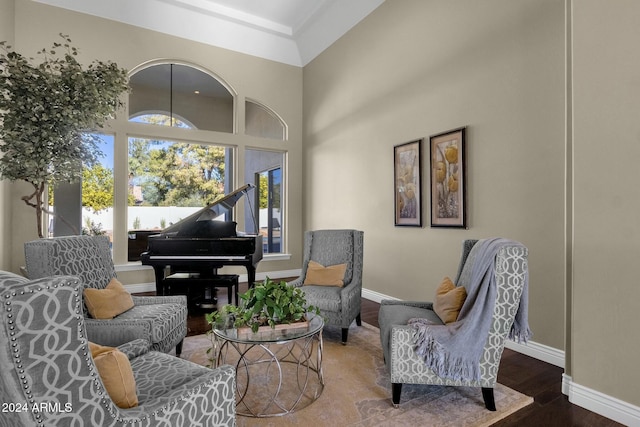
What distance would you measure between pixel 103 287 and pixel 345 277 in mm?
2209

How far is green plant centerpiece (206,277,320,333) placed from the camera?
2.22 m

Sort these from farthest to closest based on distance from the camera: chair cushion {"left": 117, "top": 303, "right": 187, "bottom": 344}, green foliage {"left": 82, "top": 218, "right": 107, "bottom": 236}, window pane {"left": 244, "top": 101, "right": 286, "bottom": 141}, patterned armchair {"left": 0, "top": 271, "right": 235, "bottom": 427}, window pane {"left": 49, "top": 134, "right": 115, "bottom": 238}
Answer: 1. window pane {"left": 244, "top": 101, "right": 286, "bottom": 141}
2. green foliage {"left": 82, "top": 218, "right": 107, "bottom": 236}
3. window pane {"left": 49, "top": 134, "right": 115, "bottom": 238}
4. chair cushion {"left": 117, "top": 303, "right": 187, "bottom": 344}
5. patterned armchair {"left": 0, "top": 271, "right": 235, "bottom": 427}

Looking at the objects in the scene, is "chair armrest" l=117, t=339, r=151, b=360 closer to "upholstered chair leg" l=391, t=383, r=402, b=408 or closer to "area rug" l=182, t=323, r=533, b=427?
"area rug" l=182, t=323, r=533, b=427

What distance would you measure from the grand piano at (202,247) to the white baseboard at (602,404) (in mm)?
3261

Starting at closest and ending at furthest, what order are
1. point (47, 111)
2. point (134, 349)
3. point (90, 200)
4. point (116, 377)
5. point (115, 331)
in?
point (116, 377), point (134, 349), point (115, 331), point (47, 111), point (90, 200)

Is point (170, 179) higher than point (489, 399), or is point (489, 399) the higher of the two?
point (170, 179)

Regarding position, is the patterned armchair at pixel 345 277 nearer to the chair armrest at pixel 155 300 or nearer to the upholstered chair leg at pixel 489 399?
the chair armrest at pixel 155 300

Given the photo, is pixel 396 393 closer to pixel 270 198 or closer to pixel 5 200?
pixel 270 198

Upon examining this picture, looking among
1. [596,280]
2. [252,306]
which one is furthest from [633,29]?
[252,306]

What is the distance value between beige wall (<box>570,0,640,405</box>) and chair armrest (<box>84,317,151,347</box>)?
9.52ft

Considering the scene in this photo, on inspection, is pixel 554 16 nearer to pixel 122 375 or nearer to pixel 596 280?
pixel 596 280

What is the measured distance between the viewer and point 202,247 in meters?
4.31

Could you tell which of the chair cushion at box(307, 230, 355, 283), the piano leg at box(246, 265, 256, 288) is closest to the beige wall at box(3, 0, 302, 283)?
the piano leg at box(246, 265, 256, 288)

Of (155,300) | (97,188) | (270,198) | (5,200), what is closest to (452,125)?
(155,300)
